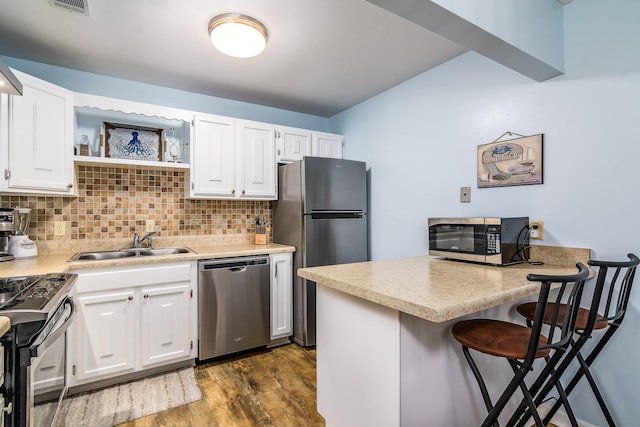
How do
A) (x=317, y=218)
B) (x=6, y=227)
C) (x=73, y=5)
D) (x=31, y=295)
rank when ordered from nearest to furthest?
1. (x=31, y=295)
2. (x=73, y=5)
3. (x=6, y=227)
4. (x=317, y=218)

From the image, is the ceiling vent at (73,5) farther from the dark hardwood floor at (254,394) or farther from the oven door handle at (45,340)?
the dark hardwood floor at (254,394)

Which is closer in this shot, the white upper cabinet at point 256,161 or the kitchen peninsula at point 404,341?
the kitchen peninsula at point 404,341

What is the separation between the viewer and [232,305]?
2582 millimetres

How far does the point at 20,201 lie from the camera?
91.1 inches

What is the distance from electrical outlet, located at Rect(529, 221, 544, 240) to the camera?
1.90 metres

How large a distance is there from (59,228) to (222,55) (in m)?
1.84

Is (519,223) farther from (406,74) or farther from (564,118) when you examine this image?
(406,74)

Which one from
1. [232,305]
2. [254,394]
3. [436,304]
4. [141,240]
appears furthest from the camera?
[141,240]

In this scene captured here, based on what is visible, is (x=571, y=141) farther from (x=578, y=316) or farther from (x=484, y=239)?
(x=578, y=316)

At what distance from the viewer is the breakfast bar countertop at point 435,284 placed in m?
1.06

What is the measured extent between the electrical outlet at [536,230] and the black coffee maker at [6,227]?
10.7ft

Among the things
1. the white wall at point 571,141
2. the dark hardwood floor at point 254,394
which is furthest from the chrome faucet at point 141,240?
the white wall at point 571,141

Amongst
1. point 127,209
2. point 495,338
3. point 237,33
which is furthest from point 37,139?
point 495,338

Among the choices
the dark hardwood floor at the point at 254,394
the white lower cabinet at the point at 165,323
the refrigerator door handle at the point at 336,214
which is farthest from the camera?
the refrigerator door handle at the point at 336,214
